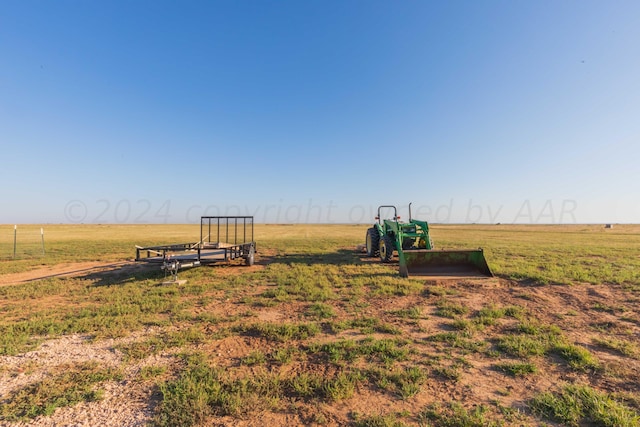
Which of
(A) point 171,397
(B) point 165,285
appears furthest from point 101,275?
(A) point 171,397

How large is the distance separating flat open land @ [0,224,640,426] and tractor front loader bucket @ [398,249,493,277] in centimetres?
145

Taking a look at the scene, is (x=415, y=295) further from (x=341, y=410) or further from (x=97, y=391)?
(x=97, y=391)

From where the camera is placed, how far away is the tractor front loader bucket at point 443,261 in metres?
9.04

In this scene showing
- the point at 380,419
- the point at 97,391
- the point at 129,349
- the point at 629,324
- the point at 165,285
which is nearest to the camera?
the point at 380,419

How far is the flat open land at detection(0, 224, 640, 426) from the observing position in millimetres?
2645

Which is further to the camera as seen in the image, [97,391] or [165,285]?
[165,285]

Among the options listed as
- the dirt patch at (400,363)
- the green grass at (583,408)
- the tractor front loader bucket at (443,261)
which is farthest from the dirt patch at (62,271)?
the green grass at (583,408)

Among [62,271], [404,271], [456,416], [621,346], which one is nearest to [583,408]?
[456,416]

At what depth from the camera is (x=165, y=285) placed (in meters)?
7.82

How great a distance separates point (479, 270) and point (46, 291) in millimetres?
12829

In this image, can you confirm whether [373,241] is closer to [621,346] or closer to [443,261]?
[443,261]

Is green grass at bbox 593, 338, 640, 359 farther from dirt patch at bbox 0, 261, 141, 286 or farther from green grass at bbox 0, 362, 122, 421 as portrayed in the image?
dirt patch at bbox 0, 261, 141, 286

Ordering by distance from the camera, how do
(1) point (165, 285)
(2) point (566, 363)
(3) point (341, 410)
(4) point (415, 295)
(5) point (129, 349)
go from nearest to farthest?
(3) point (341, 410) < (2) point (566, 363) < (5) point (129, 349) < (4) point (415, 295) < (1) point (165, 285)

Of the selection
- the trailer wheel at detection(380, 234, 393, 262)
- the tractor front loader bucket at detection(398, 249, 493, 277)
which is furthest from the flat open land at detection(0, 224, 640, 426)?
the trailer wheel at detection(380, 234, 393, 262)
